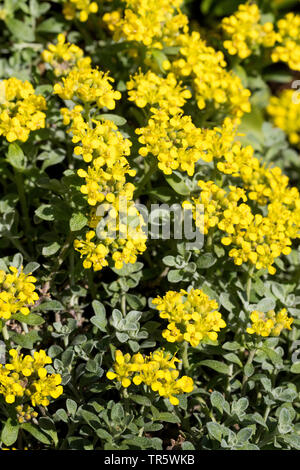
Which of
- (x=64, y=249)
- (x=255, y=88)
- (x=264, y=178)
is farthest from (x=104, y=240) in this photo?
(x=255, y=88)

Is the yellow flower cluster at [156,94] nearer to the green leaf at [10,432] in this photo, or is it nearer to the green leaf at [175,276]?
the green leaf at [175,276]

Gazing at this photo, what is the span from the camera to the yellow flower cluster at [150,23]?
2.47 meters

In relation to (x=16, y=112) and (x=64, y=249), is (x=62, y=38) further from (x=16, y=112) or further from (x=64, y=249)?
(x=64, y=249)

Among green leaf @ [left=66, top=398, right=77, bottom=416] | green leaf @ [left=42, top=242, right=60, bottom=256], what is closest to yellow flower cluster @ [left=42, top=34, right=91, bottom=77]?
green leaf @ [left=42, top=242, right=60, bottom=256]

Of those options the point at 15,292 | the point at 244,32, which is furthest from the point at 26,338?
the point at 244,32

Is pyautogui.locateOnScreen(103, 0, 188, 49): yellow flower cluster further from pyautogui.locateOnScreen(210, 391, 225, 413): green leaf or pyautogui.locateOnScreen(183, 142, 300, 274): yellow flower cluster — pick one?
pyautogui.locateOnScreen(210, 391, 225, 413): green leaf

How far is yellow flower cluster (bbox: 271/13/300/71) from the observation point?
9.43 ft

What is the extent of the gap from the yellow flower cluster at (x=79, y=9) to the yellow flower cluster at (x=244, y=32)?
66 cm

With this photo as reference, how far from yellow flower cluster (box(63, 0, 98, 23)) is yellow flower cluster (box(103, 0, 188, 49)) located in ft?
0.71

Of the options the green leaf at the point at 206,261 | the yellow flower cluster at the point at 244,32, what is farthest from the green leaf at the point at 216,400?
the yellow flower cluster at the point at 244,32

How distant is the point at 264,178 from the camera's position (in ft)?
8.37

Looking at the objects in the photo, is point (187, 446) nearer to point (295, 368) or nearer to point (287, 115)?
point (295, 368)

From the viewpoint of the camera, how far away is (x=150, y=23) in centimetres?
252

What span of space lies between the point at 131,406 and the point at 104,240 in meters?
0.71
